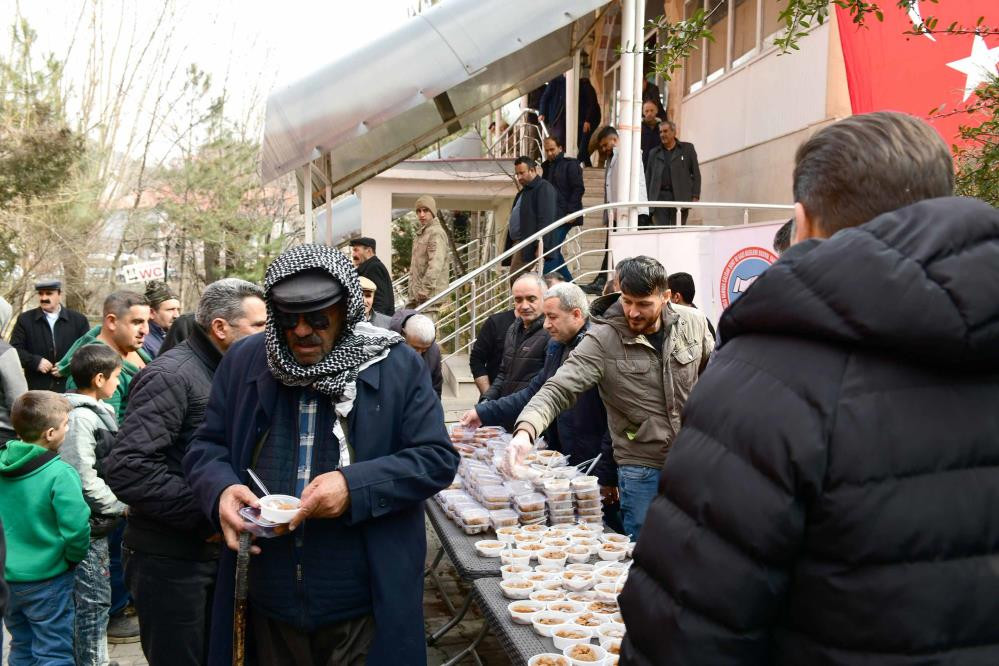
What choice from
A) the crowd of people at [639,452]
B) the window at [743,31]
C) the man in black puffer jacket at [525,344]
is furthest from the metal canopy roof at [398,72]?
the window at [743,31]

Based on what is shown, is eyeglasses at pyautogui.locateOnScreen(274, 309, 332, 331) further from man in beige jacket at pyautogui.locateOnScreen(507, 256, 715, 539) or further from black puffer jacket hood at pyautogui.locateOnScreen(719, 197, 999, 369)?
man in beige jacket at pyautogui.locateOnScreen(507, 256, 715, 539)

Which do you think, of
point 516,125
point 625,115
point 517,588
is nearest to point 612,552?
point 517,588

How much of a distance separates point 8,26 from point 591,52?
1300 centimetres

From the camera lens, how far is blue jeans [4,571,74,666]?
395cm

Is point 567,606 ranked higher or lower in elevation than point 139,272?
lower

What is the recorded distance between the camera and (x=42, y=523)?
3.88 m

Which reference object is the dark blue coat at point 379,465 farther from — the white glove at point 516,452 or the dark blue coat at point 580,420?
the dark blue coat at point 580,420

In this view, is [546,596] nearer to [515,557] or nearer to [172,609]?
[515,557]

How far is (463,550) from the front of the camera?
407 centimetres

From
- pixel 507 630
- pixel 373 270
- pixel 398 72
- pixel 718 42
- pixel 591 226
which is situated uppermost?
pixel 718 42

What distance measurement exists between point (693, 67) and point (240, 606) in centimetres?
1445

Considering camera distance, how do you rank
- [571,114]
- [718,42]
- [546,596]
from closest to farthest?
[546,596] < [718,42] < [571,114]

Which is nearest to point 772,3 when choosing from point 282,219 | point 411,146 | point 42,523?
point 411,146

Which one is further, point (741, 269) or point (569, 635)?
point (741, 269)
